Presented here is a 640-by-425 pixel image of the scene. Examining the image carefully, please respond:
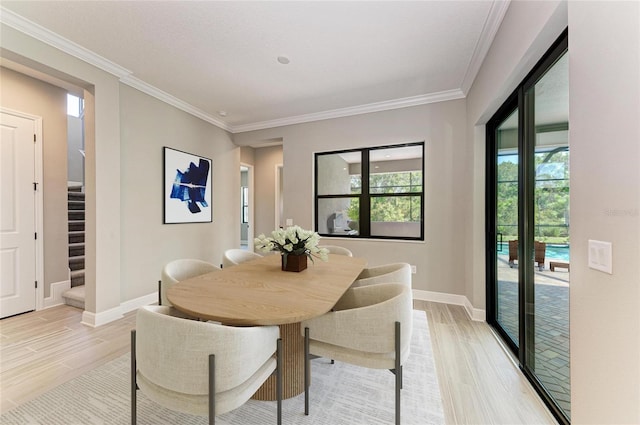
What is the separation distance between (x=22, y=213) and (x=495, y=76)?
16.8ft

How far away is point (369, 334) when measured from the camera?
1344 mm

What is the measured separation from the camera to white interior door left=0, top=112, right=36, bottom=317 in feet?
9.36

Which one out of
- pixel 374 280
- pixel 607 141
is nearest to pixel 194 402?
pixel 374 280

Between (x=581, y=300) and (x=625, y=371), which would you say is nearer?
(x=625, y=371)

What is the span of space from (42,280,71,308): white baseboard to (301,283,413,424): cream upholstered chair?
12.2ft

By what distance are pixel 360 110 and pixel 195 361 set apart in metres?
3.66

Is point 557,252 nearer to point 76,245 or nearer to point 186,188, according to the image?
point 186,188

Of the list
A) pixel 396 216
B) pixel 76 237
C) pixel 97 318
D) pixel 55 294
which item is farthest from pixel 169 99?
pixel 396 216

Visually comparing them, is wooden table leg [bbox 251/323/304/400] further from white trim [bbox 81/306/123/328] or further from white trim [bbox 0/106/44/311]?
white trim [bbox 0/106/44/311]

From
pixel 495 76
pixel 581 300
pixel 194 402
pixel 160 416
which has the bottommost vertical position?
pixel 160 416

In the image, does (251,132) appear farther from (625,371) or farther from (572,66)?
(625,371)

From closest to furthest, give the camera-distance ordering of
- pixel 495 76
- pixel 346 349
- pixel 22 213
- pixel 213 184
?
pixel 346 349
pixel 495 76
pixel 22 213
pixel 213 184

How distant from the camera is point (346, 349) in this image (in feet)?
4.66

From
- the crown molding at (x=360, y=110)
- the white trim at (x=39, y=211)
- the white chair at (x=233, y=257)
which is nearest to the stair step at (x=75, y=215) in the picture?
the white trim at (x=39, y=211)
